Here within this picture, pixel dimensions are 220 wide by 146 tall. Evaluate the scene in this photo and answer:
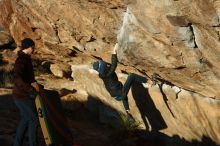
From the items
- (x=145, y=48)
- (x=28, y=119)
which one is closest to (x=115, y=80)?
(x=145, y=48)

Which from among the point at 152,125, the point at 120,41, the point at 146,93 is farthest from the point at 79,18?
the point at 152,125

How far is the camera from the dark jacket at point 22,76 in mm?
8109

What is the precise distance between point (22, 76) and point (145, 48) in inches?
106

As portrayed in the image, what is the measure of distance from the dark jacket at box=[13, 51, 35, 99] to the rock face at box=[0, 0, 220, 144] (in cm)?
200

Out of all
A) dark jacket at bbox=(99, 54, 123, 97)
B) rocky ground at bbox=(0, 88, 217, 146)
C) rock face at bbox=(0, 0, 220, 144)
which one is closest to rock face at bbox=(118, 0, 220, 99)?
rock face at bbox=(0, 0, 220, 144)

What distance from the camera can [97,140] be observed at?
11.0 meters

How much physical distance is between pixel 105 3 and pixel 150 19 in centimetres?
107

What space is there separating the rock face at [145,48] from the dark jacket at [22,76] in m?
2.00

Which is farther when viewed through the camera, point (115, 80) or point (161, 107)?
point (161, 107)

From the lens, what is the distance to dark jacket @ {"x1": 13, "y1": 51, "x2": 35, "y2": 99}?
811cm

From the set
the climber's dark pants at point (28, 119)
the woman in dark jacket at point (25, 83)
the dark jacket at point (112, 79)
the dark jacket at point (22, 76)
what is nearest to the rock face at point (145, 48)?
the dark jacket at point (112, 79)

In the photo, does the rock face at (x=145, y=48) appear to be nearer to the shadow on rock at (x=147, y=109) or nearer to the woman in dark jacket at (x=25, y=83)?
the shadow on rock at (x=147, y=109)

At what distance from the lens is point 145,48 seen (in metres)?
9.48

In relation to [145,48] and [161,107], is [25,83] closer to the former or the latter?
[145,48]
